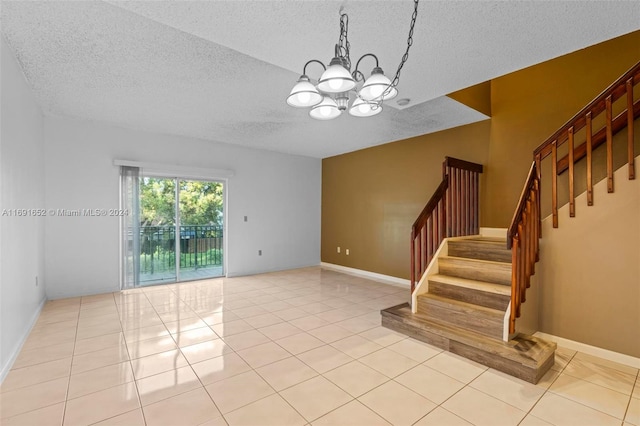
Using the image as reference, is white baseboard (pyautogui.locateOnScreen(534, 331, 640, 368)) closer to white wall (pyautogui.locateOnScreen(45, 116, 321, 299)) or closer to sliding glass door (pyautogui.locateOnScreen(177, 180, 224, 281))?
white wall (pyautogui.locateOnScreen(45, 116, 321, 299))

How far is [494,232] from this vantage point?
4.19 m

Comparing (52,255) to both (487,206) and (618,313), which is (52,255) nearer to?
(487,206)

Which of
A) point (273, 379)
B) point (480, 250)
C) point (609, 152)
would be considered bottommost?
point (273, 379)

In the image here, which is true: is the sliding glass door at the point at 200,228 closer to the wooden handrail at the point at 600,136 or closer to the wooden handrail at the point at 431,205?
the wooden handrail at the point at 431,205

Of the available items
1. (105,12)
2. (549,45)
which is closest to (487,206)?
(549,45)

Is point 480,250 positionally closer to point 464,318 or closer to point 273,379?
point 464,318

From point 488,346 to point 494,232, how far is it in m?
2.15

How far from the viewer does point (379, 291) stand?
4.89 metres

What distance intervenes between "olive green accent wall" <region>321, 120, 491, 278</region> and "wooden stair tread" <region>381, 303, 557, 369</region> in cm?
231

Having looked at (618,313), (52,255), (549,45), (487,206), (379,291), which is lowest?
(379,291)

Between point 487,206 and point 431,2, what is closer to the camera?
point 431,2

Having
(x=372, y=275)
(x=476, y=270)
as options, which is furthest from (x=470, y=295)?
(x=372, y=275)

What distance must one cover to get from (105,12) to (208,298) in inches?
142

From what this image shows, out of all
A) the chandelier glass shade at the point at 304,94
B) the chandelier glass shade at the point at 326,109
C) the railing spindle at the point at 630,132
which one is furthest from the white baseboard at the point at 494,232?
the chandelier glass shade at the point at 304,94
